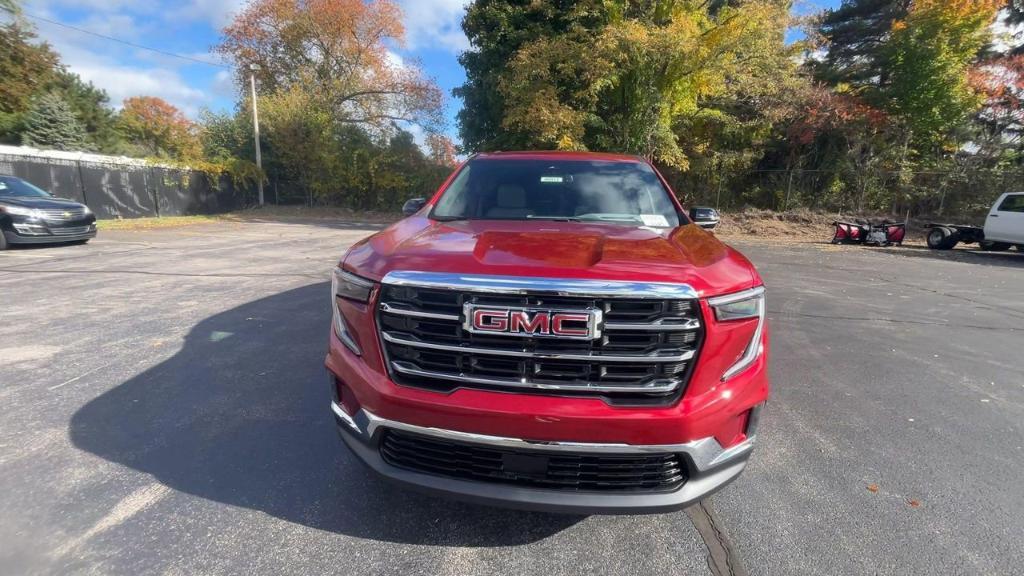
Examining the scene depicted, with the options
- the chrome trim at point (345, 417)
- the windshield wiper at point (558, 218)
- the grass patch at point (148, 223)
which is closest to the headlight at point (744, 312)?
the windshield wiper at point (558, 218)

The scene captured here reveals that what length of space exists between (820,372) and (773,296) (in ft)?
11.0

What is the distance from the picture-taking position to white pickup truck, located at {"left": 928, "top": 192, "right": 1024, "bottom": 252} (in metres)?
13.0

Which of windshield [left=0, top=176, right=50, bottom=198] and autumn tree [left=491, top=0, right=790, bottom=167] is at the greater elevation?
autumn tree [left=491, top=0, right=790, bottom=167]

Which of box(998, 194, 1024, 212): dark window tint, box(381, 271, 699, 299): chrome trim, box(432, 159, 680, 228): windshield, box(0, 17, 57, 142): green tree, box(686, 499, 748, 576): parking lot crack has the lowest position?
box(686, 499, 748, 576): parking lot crack

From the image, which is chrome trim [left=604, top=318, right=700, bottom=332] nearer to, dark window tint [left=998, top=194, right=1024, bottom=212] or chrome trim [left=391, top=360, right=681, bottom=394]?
chrome trim [left=391, top=360, right=681, bottom=394]

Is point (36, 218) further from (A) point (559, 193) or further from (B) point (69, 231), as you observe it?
(A) point (559, 193)

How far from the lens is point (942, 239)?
1486cm

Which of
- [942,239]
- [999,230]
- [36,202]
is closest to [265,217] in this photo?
[36,202]

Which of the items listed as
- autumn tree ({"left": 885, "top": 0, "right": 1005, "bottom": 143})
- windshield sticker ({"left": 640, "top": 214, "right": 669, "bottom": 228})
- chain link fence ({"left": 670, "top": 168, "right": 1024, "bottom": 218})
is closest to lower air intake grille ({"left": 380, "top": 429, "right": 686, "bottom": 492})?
windshield sticker ({"left": 640, "top": 214, "right": 669, "bottom": 228})

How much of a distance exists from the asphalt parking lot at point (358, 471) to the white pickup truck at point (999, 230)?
1120 cm

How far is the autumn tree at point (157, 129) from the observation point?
39.3 metres

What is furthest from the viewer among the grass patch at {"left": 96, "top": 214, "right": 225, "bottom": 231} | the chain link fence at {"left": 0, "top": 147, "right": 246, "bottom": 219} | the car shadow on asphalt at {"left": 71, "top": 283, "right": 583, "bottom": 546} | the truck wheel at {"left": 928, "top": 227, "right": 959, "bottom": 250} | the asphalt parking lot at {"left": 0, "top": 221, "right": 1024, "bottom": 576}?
the chain link fence at {"left": 0, "top": 147, "right": 246, "bottom": 219}

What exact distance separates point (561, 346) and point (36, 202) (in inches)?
502

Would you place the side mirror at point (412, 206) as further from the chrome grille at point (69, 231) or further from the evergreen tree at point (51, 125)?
the evergreen tree at point (51, 125)
